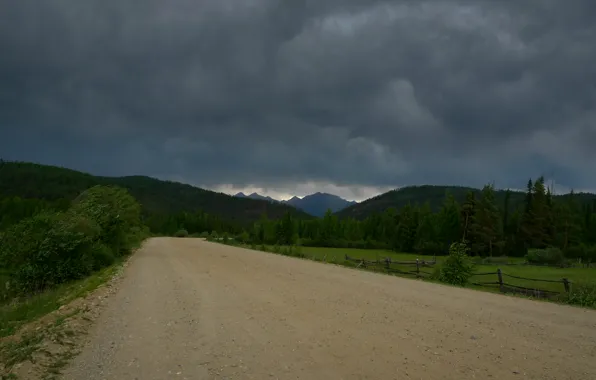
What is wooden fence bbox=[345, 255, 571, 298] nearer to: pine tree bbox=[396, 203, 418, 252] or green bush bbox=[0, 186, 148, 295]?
green bush bbox=[0, 186, 148, 295]

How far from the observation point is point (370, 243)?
94.5 metres

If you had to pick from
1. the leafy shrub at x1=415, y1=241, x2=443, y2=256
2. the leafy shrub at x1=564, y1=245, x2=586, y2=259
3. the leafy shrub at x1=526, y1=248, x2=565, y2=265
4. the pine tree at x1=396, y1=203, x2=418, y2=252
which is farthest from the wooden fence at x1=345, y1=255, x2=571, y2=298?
the pine tree at x1=396, y1=203, x2=418, y2=252

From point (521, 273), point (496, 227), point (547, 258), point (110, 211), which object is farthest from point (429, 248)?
point (110, 211)

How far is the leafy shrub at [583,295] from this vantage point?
14.4m

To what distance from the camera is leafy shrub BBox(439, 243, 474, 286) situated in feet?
69.0

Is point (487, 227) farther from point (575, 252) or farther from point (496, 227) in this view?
point (575, 252)

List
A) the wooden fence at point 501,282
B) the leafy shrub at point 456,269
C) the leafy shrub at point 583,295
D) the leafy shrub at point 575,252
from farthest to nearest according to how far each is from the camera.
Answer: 1. the leafy shrub at point 575,252
2. the leafy shrub at point 456,269
3. the wooden fence at point 501,282
4. the leafy shrub at point 583,295

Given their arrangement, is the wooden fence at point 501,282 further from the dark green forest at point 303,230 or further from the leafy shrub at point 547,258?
the leafy shrub at point 547,258

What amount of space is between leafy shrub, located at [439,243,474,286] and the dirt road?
18.6ft

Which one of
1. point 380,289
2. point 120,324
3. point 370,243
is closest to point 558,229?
point 370,243

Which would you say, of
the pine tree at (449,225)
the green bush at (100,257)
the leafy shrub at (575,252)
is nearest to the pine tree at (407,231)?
the pine tree at (449,225)

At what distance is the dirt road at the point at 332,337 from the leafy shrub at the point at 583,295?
1.34 m

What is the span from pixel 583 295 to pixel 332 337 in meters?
10.8

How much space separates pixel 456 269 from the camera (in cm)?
2134
